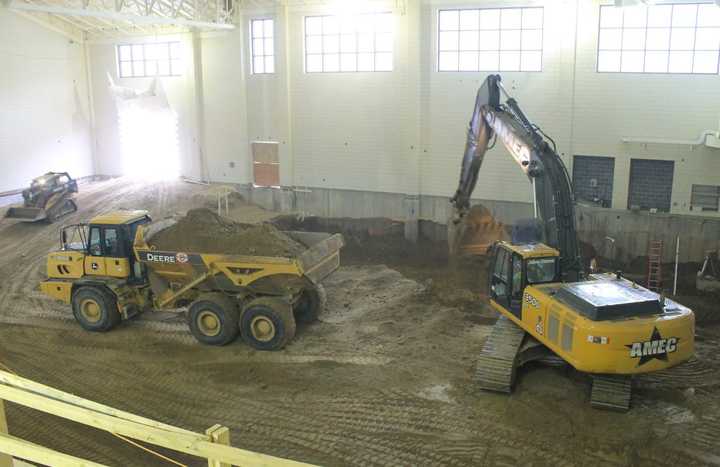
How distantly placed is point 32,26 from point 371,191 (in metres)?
13.3

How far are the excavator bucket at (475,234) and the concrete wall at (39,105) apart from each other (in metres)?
15.5

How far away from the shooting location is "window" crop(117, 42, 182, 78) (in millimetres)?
24281

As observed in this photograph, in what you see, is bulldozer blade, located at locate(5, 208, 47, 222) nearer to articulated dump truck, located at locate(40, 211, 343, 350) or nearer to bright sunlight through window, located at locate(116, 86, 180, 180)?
bright sunlight through window, located at locate(116, 86, 180, 180)

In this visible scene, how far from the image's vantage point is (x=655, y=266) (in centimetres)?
1708

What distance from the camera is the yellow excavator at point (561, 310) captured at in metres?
9.75

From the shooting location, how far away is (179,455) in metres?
9.57

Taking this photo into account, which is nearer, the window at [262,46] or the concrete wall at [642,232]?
the concrete wall at [642,232]

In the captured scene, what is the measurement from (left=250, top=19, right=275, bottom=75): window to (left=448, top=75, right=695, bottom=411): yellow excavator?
34.9ft

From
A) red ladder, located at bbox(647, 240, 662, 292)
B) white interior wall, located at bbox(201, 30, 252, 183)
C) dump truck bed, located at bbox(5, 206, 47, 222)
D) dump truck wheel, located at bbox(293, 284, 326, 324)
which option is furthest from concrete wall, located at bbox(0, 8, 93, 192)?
red ladder, located at bbox(647, 240, 662, 292)

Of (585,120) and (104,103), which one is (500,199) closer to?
(585,120)

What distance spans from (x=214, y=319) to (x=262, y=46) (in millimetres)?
11934

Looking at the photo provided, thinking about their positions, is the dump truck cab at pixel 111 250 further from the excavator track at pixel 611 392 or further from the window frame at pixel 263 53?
the window frame at pixel 263 53

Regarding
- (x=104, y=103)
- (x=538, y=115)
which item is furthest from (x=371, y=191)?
(x=104, y=103)

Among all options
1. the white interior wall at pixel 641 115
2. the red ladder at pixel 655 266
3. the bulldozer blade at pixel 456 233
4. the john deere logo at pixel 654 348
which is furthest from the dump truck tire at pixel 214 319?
the white interior wall at pixel 641 115
